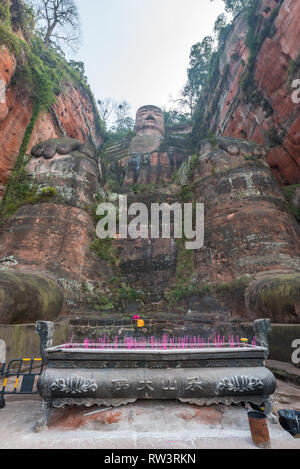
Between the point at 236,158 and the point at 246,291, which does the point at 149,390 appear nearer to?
the point at 246,291

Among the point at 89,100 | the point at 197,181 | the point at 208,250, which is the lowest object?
the point at 208,250

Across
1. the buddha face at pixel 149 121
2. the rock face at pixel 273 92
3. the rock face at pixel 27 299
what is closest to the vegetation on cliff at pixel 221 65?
the rock face at pixel 273 92

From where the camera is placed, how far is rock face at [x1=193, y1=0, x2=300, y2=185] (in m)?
10.6

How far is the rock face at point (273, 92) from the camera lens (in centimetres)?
1062

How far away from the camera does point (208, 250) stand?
1018 cm

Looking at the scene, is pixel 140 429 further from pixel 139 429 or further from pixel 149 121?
pixel 149 121

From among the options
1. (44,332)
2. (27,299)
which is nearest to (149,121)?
(27,299)

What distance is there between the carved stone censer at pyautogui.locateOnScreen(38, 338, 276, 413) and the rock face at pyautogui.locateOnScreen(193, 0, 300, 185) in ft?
38.3

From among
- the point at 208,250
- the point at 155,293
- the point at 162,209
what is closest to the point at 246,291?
the point at 208,250

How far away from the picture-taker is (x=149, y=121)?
25.7 m

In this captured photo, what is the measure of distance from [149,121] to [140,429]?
27128mm

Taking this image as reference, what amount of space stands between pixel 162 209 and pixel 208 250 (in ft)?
11.9

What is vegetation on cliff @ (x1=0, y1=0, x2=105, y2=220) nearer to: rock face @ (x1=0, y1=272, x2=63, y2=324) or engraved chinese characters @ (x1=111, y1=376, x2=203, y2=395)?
rock face @ (x1=0, y1=272, x2=63, y2=324)

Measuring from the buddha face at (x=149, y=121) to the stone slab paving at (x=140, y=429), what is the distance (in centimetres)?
2552
